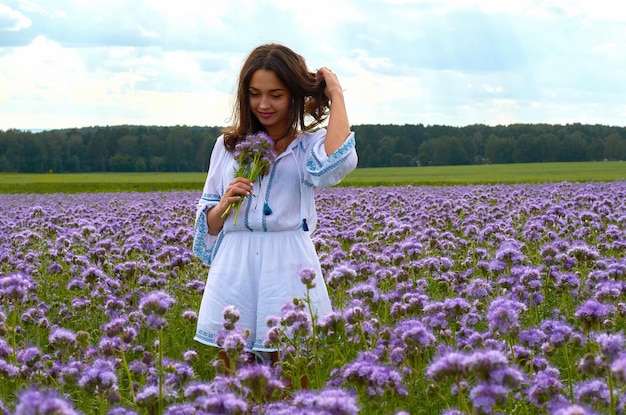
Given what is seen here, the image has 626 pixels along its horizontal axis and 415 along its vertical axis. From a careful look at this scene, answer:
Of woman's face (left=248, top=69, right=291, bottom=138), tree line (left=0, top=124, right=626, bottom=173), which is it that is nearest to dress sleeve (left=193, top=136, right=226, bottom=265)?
woman's face (left=248, top=69, right=291, bottom=138)

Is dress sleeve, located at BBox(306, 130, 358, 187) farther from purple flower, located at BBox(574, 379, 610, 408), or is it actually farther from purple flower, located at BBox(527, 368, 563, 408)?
purple flower, located at BBox(574, 379, 610, 408)

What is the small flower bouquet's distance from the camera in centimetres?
482

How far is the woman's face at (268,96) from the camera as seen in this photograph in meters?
4.98

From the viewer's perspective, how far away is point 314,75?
5.20m

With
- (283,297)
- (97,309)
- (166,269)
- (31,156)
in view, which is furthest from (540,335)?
(31,156)

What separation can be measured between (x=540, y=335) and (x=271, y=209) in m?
1.81

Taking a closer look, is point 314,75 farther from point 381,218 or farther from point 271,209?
point 381,218

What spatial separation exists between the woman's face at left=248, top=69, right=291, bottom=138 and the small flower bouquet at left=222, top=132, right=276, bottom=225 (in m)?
0.17

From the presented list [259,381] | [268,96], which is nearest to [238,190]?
[268,96]

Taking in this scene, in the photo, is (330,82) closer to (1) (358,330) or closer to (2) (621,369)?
(1) (358,330)

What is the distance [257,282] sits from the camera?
499cm

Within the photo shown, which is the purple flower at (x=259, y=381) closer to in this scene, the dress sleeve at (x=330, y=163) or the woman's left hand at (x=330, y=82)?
the dress sleeve at (x=330, y=163)

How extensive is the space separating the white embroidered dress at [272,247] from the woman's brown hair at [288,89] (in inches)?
8.4

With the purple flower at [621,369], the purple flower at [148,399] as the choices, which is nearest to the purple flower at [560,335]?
the purple flower at [621,369]
